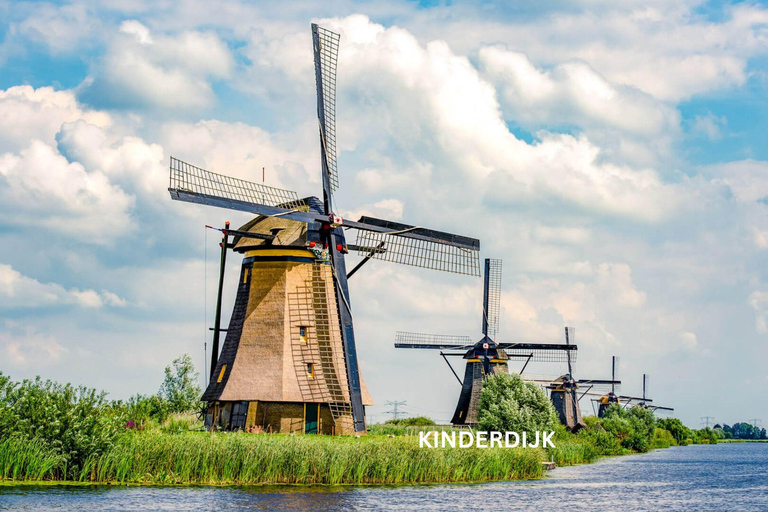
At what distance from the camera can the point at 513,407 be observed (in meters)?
34.6

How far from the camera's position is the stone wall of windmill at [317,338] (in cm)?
3000

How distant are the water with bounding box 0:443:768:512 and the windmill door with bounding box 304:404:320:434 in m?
6.46

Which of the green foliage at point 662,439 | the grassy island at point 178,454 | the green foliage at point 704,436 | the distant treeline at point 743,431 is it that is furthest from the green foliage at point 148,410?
the distant treeline at point 743,431

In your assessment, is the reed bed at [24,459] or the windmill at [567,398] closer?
the reed bed at [24,459]

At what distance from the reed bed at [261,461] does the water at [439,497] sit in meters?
0.57

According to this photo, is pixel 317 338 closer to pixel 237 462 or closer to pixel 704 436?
pixel 237 462

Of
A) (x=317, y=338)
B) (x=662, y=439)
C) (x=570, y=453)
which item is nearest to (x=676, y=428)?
(x=662, y=439)

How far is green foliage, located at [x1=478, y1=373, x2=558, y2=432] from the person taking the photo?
34.4 m

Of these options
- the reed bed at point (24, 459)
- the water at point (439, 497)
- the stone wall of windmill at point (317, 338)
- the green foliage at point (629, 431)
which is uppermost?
the stone wall of windmill at point (317, 338)

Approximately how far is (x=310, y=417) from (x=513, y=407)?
8.76 m

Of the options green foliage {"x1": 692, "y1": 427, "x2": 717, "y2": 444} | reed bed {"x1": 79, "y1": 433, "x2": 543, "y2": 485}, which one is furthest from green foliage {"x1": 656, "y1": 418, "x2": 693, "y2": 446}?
reed bed {"x1": 79, "y1": 433, "x2": 543, "y2": 485}

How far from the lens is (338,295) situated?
3003 centimetres

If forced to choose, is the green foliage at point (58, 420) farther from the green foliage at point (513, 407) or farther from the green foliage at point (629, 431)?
the green foliage at point (629, 431)

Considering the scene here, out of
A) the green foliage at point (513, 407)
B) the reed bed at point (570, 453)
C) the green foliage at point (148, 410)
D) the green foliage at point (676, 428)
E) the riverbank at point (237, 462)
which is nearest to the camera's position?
the riverbank at point (237, 462)
